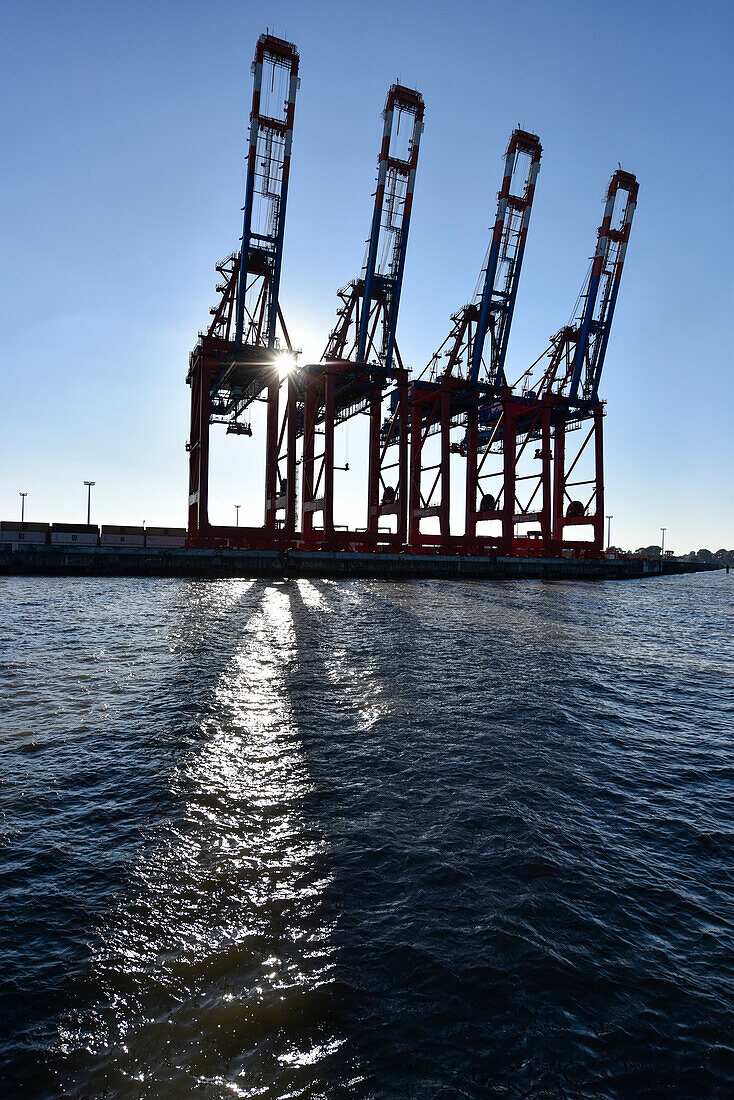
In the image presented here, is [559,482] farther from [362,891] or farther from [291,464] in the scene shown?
[362,891]

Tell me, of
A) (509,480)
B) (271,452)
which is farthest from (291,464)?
(509,480)

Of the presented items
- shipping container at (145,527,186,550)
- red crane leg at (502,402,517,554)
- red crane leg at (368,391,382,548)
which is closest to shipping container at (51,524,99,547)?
shipping container at (145,527,186,550)

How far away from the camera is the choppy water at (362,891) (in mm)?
2523

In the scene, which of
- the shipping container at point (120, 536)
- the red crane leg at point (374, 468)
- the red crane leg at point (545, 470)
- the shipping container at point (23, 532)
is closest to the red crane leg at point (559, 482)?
the red crane leg at point (545, 470)

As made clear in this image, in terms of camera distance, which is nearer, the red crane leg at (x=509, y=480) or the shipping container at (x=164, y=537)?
the shipping container at (x=164, y=537)

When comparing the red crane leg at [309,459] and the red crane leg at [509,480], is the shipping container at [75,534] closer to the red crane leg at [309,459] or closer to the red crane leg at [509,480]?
the red crane leg at [309,459]

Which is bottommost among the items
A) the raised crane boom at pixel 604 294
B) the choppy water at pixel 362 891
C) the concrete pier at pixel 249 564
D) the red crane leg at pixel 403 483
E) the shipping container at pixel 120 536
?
the choppy water at pixel 362 891

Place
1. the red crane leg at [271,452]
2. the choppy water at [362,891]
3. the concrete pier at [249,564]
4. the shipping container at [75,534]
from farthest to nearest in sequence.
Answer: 1. the shipping container at [75,534]
2. the red crane leg at [271,452]
3. the concrete pier at [249,564]
4. the choppy water at [362,891]

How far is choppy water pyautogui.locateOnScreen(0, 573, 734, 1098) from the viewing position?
2.52m

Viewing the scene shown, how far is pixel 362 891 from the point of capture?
3.73 metres

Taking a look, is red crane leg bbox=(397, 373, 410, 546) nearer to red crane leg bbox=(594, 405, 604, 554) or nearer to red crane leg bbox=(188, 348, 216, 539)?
red crane leg bbox=(188, 348, 216, 539)

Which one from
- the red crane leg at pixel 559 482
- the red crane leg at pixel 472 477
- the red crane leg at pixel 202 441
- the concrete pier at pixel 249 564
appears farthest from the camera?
the red crane leg at pixel 559 482

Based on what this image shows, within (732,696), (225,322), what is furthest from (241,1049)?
(225,322)

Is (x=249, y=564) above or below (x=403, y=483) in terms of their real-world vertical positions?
below
